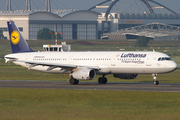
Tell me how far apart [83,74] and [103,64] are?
12.6 ft

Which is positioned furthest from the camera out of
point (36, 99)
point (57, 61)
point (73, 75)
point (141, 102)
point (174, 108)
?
point (57, 61)

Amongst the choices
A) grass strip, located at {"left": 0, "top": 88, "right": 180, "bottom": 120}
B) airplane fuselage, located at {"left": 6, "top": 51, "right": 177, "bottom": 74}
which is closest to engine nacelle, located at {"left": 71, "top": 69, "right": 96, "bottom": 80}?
airplane fuselage, located at {"left": 6, "top": 51, "right": 177, "bottom": 74}

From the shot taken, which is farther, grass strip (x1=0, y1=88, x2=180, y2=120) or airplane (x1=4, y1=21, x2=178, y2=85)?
airplane (x1=4, y1=21, x2=178, y2=85)

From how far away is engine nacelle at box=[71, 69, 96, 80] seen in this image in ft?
155

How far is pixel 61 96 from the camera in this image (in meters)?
33.7

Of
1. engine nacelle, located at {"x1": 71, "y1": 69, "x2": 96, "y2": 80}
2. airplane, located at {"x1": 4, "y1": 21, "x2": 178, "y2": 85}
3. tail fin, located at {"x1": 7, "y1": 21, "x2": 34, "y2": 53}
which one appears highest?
tail fin, located at {"x1": 7, "y1": 21, "x2": 34, "y2": 53}

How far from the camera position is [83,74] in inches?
1874

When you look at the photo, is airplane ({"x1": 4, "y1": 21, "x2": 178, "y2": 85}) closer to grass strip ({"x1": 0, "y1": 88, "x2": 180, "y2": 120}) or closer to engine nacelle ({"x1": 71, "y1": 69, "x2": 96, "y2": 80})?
engine nacelle ({"x1": 71, "y1": 69, "x2": 96, "y2": 80})

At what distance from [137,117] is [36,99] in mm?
11902

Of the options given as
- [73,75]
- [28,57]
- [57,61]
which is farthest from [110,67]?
[28,57]

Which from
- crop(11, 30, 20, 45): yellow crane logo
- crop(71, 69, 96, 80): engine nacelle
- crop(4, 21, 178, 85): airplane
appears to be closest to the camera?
crop(4, 21, 178, 85): airplane

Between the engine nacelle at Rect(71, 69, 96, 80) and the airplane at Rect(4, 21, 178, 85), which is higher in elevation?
the airplane at Rect(4, 21, 178, 85)

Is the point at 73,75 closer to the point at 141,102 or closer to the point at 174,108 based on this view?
the point at 141,102

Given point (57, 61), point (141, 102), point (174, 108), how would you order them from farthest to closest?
point (57, 61) → point (141, 102) → point (174, 108)
